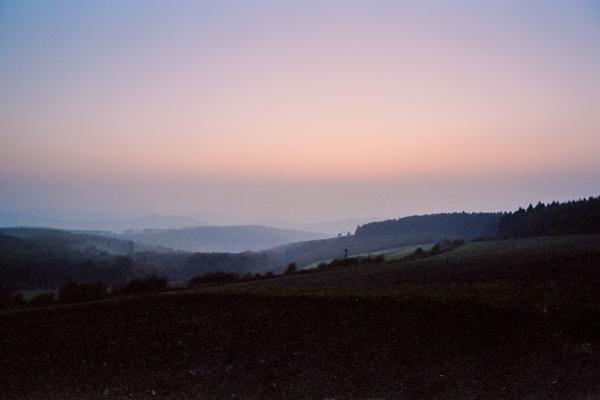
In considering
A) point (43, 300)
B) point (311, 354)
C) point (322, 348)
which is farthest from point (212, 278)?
point (311, 354)

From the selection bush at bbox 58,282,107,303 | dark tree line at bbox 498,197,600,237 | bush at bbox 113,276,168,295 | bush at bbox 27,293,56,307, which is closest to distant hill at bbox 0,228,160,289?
bush at bbox 27,293,56,307

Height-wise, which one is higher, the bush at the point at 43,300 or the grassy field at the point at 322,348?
the grassy field at the point at 322,348

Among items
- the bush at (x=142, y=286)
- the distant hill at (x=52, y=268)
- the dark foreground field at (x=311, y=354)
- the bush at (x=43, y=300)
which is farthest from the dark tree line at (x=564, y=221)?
the distant hill at (x=52, y=268)

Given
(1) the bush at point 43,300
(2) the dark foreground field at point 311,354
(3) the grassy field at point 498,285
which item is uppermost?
(3) the grassy field at point 498,285

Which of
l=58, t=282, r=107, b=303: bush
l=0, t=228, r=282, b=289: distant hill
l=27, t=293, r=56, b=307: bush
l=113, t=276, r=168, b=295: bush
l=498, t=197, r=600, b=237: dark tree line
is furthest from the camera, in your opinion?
l=0, t=228, r=282, b=289: distant hill

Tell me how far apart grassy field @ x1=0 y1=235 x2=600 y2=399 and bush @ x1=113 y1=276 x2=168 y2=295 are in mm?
22562

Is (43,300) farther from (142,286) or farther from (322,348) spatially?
(322,348)

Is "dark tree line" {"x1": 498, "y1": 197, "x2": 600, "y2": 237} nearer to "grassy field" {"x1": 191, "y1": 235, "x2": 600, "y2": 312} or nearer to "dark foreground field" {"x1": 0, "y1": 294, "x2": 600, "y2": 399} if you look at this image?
"grassy field" {"x1": 191, "y1": 235, "x2": 600, "y2": 312}

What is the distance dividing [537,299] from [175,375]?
52.1ft

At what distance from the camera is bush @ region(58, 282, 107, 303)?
43719 millimetres

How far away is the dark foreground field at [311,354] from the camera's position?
13.7 meters

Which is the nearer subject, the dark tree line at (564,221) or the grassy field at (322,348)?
the grassy field at (322,348)

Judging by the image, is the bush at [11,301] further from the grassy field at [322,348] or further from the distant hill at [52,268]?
the distant hill at [52,268]

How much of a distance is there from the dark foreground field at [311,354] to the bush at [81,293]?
21353 mm
